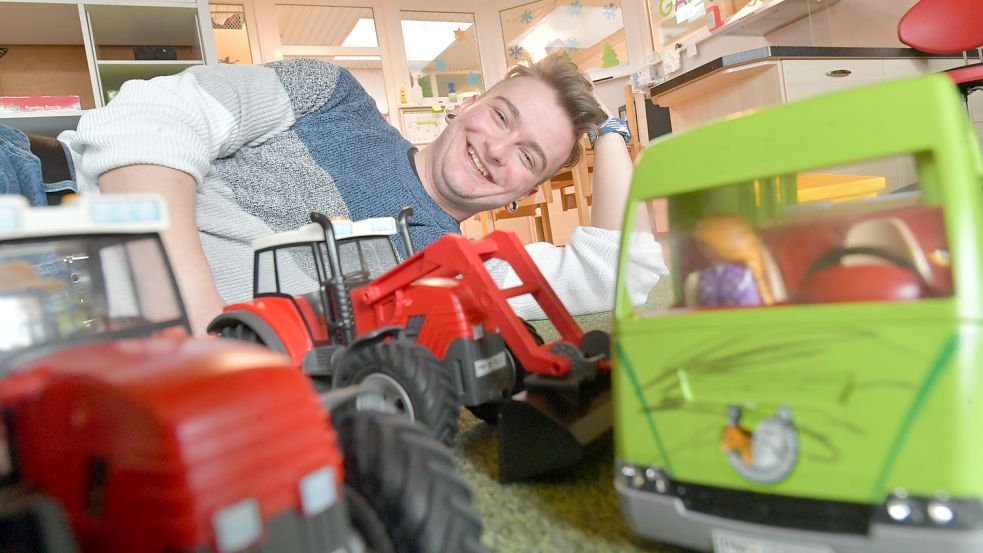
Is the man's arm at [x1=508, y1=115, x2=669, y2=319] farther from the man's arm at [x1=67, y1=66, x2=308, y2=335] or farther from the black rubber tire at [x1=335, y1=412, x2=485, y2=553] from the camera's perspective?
the black rubber tire at [x1=335, y1=412, x2=485, y2=553]

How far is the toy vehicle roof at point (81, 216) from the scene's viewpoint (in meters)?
0.45

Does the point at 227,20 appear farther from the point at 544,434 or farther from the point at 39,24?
the point at 544,434

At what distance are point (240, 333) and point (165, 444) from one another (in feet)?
2.22

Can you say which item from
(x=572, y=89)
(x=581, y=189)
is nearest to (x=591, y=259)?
(x=572, y=89)

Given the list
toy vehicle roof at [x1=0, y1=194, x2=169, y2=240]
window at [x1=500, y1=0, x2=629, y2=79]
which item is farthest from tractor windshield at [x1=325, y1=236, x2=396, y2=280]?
window at [x1=500, y1=0, x2=629, y2=79]

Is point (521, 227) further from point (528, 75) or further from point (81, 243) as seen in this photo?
point (81, 243)

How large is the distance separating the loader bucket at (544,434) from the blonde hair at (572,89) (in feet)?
3.78

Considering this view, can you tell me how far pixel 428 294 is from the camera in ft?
2.98

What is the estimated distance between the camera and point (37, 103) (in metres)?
2.94

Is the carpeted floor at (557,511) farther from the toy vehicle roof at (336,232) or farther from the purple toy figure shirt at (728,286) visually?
the toy vehicle roof at (336,232)

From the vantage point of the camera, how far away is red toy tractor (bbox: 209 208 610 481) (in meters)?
0.70

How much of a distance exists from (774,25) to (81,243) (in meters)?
4.68

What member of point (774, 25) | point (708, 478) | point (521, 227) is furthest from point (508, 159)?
point (521, 227)

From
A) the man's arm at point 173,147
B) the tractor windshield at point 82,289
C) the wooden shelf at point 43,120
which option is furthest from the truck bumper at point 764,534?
the wooden shelf at point 43,120
